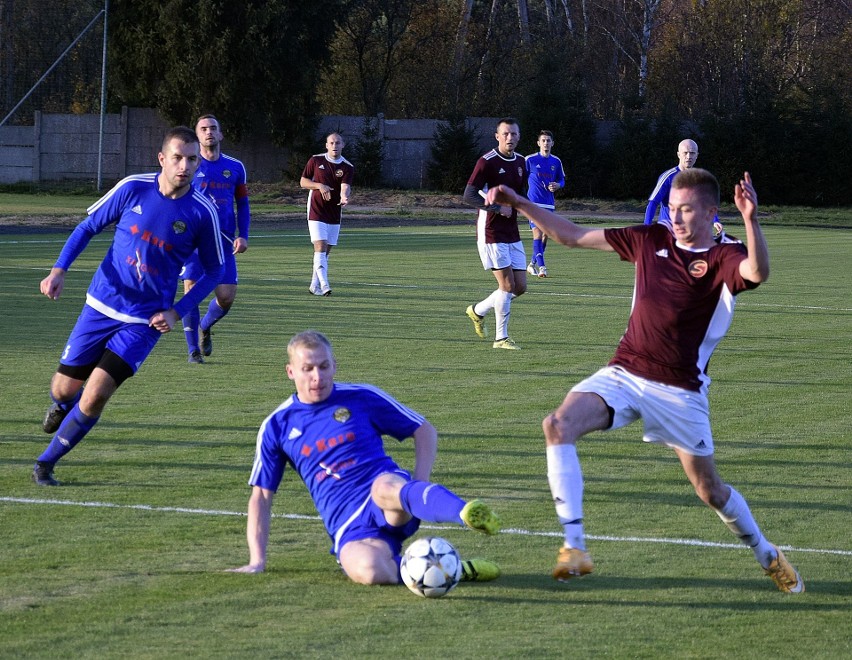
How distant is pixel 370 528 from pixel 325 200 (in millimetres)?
13179

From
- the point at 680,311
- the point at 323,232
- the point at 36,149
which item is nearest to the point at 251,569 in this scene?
the point at 680,311

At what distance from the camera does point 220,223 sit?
40.9ft

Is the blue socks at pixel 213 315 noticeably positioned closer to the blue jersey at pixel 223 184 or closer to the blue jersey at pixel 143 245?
the blue jersey at pixel 223 184

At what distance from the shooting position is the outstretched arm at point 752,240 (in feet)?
16.3

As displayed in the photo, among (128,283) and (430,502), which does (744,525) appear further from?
(128,283)

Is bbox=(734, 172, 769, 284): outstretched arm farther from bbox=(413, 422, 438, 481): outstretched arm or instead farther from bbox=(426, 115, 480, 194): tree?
bbox=(426, 115, 480, 194): tree

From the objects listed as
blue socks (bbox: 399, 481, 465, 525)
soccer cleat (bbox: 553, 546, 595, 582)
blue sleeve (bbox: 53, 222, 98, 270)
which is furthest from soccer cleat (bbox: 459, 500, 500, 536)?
blue sleeve (bbox: 53, 222, 98, 270)

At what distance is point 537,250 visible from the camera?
2128 centimetres

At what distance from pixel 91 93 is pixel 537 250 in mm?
26822

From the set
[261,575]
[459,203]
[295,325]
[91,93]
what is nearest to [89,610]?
[261,575]

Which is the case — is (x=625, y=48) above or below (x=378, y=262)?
above

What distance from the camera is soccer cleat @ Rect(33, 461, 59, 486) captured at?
23.0 feet

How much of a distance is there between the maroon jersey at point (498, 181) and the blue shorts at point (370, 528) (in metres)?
7.70

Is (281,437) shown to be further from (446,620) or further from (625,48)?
(625,48)
